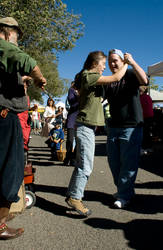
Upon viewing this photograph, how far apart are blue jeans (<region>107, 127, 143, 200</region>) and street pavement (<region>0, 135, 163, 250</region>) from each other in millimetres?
250

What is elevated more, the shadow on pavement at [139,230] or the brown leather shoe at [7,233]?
the brown leather shoe at [7,233]

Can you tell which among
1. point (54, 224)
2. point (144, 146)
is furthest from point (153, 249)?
point (144, 146)

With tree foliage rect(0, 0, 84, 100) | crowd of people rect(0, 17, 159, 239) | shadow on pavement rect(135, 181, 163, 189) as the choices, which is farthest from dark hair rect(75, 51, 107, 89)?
tree foliage rect(0, 0, 84, 100)

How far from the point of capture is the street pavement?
2649mm

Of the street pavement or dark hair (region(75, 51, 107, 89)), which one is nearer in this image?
the street pavement

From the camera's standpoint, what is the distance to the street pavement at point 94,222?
2649 mm

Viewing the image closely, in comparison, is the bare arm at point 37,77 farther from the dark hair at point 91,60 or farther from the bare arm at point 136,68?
the bare arm at point 136,68

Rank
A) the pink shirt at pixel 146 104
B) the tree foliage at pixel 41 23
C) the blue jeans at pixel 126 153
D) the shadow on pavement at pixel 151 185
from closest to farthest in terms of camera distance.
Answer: the blue jeans at pixel 126 153 → the shadow on pavement at pixel 151 185 → the pink shirt at pixel 146 104 → the tree foliage at pixel 41 23

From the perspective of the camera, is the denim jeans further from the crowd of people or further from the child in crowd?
the child in crowd

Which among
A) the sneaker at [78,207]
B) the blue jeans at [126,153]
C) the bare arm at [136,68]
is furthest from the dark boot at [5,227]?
the bare arm at [136,68]

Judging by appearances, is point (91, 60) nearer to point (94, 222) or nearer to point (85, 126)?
point (85, 126)

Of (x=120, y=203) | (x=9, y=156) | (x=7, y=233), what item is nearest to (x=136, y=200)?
(x=120, y=203)

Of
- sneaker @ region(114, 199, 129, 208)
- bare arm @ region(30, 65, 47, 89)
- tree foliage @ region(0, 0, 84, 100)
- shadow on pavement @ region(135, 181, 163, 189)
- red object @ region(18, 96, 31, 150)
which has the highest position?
tree foliage @ region(0, 0, 84, 100)

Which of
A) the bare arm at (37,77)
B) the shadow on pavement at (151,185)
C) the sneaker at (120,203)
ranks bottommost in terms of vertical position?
the shadow on pavement at (151,185)
